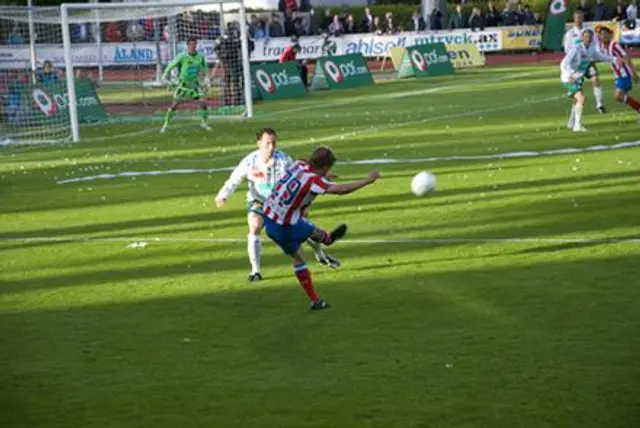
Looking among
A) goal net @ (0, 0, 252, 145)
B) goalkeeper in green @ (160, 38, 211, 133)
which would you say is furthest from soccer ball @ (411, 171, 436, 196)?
goalkeeper in green @ (160, 38, 211, 133)

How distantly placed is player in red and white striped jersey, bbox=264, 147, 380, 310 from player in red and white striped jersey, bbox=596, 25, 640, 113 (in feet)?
54.4

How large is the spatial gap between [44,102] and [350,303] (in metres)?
24.1

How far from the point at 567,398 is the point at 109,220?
11072 mm

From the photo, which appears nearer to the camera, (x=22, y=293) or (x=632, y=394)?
(x=632, y=394)

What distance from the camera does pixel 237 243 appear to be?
1706 centimetres

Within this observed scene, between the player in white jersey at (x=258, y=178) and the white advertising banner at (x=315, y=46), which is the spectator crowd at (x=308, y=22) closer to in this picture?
the white advertising banner at (x=315, y=46)

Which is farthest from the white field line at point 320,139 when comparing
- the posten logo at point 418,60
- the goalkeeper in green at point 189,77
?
the posten logo at point 418,60

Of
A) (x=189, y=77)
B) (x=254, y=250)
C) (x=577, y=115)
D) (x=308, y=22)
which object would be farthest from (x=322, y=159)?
(x=308, y=22)

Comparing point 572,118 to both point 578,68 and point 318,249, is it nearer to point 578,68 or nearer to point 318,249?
point 578,68

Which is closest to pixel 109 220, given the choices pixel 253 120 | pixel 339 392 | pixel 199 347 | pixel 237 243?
pixel 237 243

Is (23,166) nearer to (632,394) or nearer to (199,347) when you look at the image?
(199,347)

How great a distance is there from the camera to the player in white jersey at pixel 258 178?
570 inches

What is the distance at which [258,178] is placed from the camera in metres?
14.6

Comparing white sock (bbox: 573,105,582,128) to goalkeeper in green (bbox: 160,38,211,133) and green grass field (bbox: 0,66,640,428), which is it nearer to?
green grass field (bbox: 0,66,640,428)
